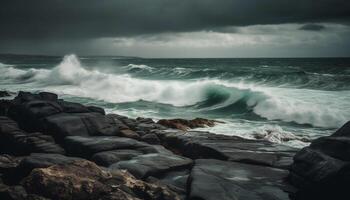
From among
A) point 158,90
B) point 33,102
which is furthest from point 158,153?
point 158,90

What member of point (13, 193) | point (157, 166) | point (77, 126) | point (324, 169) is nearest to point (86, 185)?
point (13, 193)

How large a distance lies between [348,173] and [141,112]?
13.7 m

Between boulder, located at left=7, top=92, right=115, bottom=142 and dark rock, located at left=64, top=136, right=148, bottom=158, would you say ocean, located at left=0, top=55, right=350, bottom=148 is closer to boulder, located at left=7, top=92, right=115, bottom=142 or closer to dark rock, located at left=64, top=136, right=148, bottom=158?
boulder, located at left=7, top=92, right=115, bottom=142

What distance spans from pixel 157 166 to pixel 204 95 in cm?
1857

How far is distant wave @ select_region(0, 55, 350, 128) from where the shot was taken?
1628 centimetres

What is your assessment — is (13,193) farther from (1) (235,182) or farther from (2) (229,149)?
(2) (229,149)

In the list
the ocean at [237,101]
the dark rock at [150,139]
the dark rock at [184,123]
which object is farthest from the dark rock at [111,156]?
the ocean at [237,101]

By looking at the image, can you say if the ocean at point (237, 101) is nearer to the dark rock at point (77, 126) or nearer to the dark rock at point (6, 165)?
the dark rock at point (77, 126)

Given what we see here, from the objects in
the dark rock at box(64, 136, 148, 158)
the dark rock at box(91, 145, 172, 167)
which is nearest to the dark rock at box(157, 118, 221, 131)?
the dark rock at box(64, 136, 148, 158)

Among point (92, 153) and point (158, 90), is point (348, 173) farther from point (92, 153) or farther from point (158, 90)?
point (158, 90)

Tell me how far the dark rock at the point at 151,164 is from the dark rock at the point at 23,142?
7.03ft

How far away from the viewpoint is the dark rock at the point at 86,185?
3949 mm

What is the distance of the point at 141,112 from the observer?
1756cm

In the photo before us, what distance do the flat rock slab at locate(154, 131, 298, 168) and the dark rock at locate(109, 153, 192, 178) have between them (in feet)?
3.40
